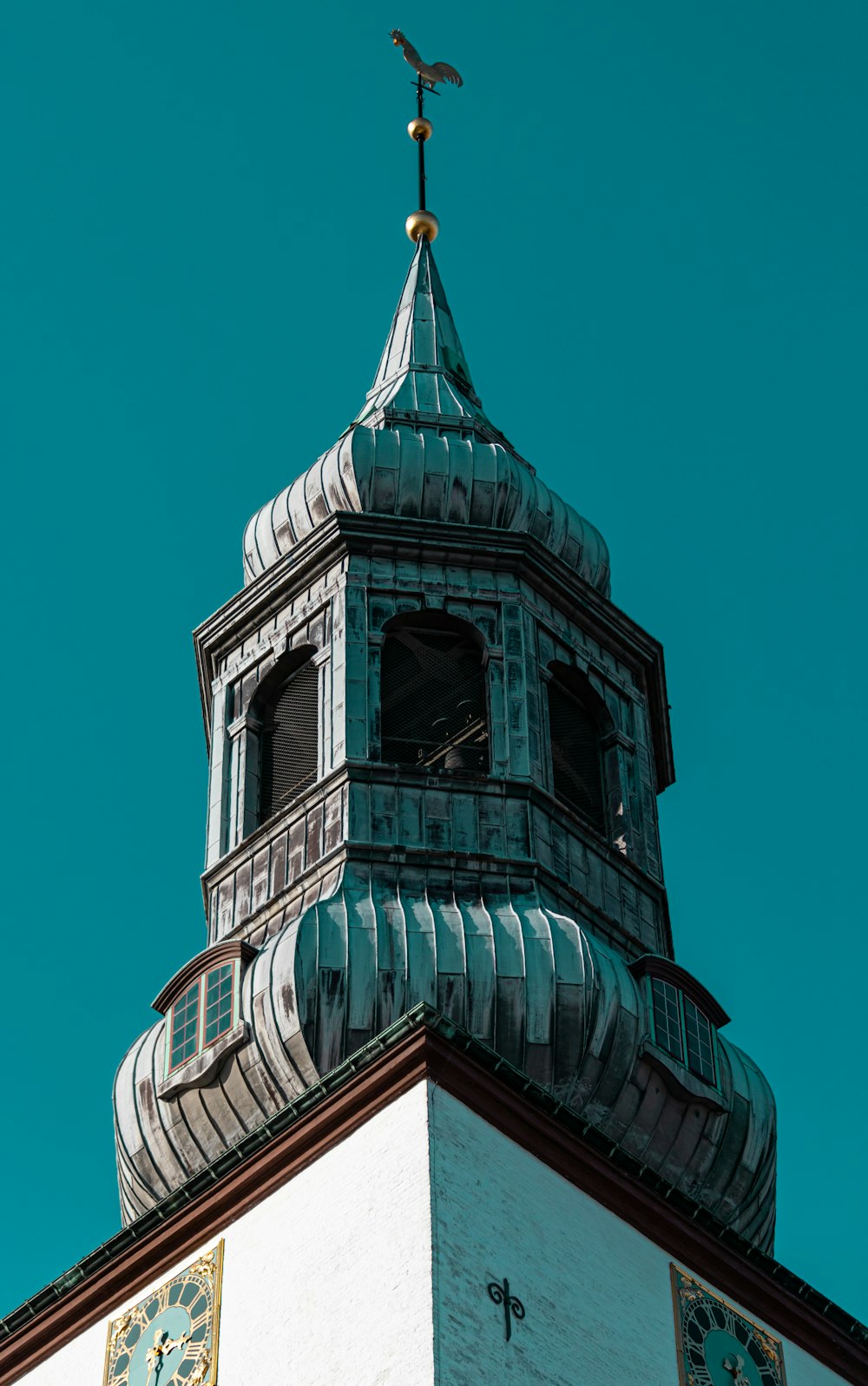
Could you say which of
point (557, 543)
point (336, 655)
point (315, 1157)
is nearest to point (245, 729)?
point (336, 655)

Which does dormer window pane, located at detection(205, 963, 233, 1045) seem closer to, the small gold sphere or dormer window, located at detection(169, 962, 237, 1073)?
dormer window, located at detection(169, 962, 237, 1073)

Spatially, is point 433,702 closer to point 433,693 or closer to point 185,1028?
point 433,693

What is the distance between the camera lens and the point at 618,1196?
86.6 feet

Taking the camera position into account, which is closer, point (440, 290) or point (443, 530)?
point (443, 530)

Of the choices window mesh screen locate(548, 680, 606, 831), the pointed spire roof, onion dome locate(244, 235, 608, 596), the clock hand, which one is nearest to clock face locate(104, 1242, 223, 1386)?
the clock hand

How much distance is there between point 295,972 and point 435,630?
16.6ft

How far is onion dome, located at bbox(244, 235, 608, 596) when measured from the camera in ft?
109

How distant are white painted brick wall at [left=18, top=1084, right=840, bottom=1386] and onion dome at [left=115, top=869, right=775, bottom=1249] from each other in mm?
1486

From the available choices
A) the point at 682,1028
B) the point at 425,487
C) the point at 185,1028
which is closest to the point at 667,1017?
the point at 682,1028

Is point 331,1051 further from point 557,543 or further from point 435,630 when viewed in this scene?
point 557,543

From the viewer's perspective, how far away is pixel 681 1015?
29000mm

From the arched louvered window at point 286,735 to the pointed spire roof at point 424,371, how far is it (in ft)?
11.3

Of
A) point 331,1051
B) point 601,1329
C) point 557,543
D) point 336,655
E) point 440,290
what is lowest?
point 601,1329

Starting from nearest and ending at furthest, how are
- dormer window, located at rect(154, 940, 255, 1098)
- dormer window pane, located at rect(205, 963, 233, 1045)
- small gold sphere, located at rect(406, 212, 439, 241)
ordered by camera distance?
dormer window, located at rect(154, 940, 255, 1098) → dormer window pane, located at rect(205, 963, 233, 1045) → small gold sphere, located at rect(406, 212, 439, 241)
